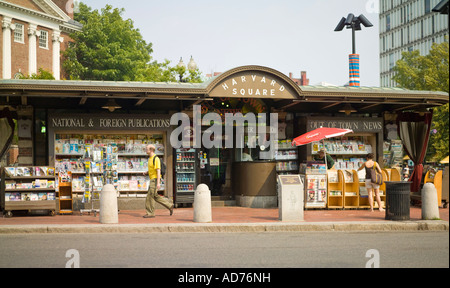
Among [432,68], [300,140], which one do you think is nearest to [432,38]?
[432,68]

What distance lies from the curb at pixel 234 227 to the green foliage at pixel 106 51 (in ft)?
135

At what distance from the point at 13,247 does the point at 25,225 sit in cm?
301

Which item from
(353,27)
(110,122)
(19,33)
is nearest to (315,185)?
(110,122)

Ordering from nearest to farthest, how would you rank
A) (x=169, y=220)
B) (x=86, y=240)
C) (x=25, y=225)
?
(x=86, y=240) → (x=25, y=225) → (x=169, y=220)

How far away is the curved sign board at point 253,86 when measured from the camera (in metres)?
17.2

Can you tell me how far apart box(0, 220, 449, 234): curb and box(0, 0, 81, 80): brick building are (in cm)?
4316

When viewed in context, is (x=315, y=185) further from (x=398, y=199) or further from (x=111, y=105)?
(x=111, y=105)

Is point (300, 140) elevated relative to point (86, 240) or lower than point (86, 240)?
elevated

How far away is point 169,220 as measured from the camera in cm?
1479

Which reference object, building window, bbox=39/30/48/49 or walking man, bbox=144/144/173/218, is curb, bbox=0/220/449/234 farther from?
building window, bbox=39/30/48/49

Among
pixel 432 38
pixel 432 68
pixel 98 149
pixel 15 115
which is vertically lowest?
pixel 98 149

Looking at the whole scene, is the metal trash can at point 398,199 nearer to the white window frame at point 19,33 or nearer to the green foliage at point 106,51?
the green foliage at point 106,51

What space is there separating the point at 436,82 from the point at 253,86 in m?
28.8
